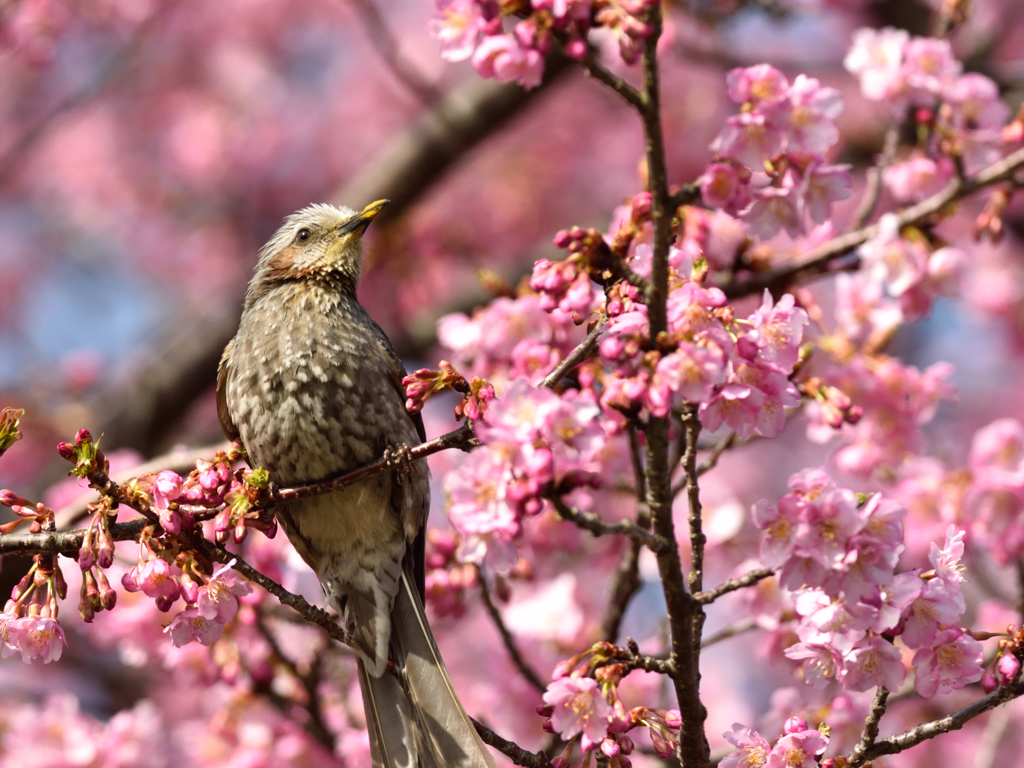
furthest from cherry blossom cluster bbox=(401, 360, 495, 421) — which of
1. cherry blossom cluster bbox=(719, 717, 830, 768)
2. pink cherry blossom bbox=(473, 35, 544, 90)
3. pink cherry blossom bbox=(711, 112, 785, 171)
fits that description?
cherry blossom cluster bbox=(719, 717, 830, 768)

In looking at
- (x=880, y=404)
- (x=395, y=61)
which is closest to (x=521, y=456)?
(x=880, y=404)

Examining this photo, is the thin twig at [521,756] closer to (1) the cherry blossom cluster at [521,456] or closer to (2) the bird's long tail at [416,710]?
(2) the bird's long tail at [416,710]

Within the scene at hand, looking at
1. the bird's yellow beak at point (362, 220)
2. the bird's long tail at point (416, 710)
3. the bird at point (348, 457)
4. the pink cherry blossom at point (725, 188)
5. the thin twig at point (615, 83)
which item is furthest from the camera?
the bird's yellow beak at point (362, 220)

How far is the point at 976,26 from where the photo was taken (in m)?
6.32

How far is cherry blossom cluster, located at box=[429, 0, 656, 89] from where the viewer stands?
169 centimetres

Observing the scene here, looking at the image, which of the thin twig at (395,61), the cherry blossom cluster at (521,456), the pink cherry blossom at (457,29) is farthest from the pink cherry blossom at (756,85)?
the thin twig at (395,61)

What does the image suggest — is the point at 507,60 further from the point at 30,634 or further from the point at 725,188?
the point at 30,634

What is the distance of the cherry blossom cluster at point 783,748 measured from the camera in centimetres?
188

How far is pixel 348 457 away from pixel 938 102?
205cm

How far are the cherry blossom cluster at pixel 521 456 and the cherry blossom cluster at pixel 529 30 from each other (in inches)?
22.5

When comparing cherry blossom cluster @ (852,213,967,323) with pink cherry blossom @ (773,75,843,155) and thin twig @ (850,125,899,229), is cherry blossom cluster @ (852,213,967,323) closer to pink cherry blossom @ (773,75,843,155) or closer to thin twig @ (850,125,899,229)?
thin twig @ (850,125,899,229)

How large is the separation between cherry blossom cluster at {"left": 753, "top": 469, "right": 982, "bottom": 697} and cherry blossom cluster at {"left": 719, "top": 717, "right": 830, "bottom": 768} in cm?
11

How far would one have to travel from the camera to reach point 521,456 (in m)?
1.73

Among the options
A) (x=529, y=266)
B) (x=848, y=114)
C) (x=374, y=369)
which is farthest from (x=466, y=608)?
(x=848, y=114)
